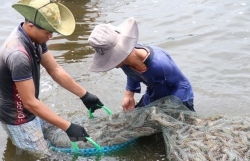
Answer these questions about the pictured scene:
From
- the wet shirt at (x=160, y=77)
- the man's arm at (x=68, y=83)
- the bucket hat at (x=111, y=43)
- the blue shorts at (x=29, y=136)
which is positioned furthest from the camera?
the man's arm at (x=68, y=83)

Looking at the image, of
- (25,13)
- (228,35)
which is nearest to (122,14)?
(228,35)

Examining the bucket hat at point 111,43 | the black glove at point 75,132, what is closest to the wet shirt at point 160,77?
the bucket hat at point 111,43

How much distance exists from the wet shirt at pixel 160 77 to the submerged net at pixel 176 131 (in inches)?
4.9

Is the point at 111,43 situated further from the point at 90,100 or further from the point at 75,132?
the point at 90,100

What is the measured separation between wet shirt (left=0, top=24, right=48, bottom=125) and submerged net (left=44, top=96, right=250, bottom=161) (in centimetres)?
53

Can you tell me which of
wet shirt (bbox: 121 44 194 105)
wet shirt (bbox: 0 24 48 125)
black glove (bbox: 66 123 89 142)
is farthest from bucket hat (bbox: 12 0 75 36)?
black glove (bbox: 66 123 89 142)

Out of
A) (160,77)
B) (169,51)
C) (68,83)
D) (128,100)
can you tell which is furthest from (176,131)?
(169,51)

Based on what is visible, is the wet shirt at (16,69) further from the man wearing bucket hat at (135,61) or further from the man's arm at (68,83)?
the man wearing bucket hat at (135,61)

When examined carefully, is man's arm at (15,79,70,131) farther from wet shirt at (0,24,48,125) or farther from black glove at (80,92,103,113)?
black glove at (80,92,103,113)

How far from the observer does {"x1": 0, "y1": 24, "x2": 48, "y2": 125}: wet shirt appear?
12.0 ft

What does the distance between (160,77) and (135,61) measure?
1.14ft

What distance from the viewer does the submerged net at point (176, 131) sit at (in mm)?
3688

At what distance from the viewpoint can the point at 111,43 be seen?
11.9 feet

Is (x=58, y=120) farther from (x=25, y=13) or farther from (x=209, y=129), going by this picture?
(x=209, y=129)
